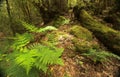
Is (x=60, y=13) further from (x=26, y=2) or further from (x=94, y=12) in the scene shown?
(x=26, y=2)

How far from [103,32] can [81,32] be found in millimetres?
472

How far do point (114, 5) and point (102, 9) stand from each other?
0.31 m

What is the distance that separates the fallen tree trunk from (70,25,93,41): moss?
0.54 ft

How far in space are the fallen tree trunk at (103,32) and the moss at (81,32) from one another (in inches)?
6.5

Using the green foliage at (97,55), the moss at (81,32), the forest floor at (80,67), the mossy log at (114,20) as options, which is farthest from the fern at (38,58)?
the mossy log at (114,20)

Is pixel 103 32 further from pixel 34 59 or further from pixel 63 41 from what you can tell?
pixel 34 59

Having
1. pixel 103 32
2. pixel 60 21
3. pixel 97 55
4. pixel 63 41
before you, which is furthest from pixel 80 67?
pixel 60 21

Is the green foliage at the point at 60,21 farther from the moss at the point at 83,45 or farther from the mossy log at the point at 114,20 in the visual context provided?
the mossy log at the point at 114,20

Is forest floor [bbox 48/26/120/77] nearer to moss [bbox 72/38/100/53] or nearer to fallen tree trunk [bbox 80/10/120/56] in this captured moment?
moss [bbox 72/38/100/53]

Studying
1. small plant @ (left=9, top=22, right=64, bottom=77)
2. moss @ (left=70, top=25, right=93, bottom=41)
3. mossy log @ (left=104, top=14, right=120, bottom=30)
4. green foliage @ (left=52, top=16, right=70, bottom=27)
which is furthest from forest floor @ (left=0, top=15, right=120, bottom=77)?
mossy log @ (left=104, top=14, right=120, bottom=30)

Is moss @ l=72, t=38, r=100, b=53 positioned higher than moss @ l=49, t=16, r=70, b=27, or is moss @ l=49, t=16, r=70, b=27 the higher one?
moss @ l=49, t=16, r=70, b=27

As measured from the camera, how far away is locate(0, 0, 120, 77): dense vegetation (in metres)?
3.12

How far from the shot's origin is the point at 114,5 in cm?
512

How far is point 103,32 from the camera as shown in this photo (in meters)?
4.41
